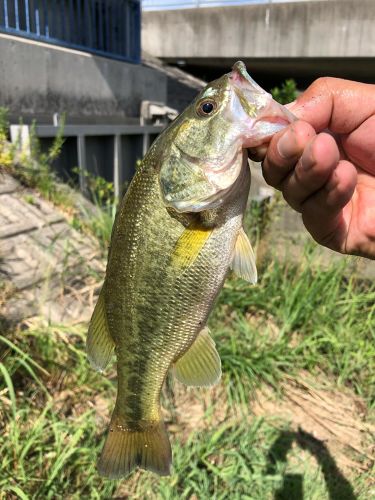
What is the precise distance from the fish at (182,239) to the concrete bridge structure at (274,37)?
11.9 m

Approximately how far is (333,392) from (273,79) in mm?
15010

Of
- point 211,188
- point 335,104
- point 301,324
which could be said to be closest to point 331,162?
point 211,188

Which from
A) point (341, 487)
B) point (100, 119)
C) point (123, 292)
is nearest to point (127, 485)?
point (341, 487)

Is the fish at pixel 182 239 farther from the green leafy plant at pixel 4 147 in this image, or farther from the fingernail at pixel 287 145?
the green leafy plant at pixel 4 147

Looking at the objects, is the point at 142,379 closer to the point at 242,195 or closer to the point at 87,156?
the point at 242,195

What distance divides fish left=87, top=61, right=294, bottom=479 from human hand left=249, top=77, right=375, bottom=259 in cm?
12

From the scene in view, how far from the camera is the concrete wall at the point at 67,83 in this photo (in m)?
6.19

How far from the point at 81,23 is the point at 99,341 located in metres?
7.98

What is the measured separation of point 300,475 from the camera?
11.1 feet

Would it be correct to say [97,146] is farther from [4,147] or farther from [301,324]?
[301,324]

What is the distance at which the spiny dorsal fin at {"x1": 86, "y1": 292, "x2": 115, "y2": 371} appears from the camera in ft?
6.22

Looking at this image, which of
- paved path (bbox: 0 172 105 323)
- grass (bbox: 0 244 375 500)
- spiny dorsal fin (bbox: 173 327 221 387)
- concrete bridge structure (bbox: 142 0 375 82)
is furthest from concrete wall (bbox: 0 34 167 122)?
spiny dorsal fin (bbox: 173 327 221 387)

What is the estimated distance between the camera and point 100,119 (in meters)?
8.08

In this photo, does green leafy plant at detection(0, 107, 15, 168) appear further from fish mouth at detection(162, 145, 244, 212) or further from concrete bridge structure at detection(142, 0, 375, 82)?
concrete bridge structure at detection(142, 0, 375, 82)
